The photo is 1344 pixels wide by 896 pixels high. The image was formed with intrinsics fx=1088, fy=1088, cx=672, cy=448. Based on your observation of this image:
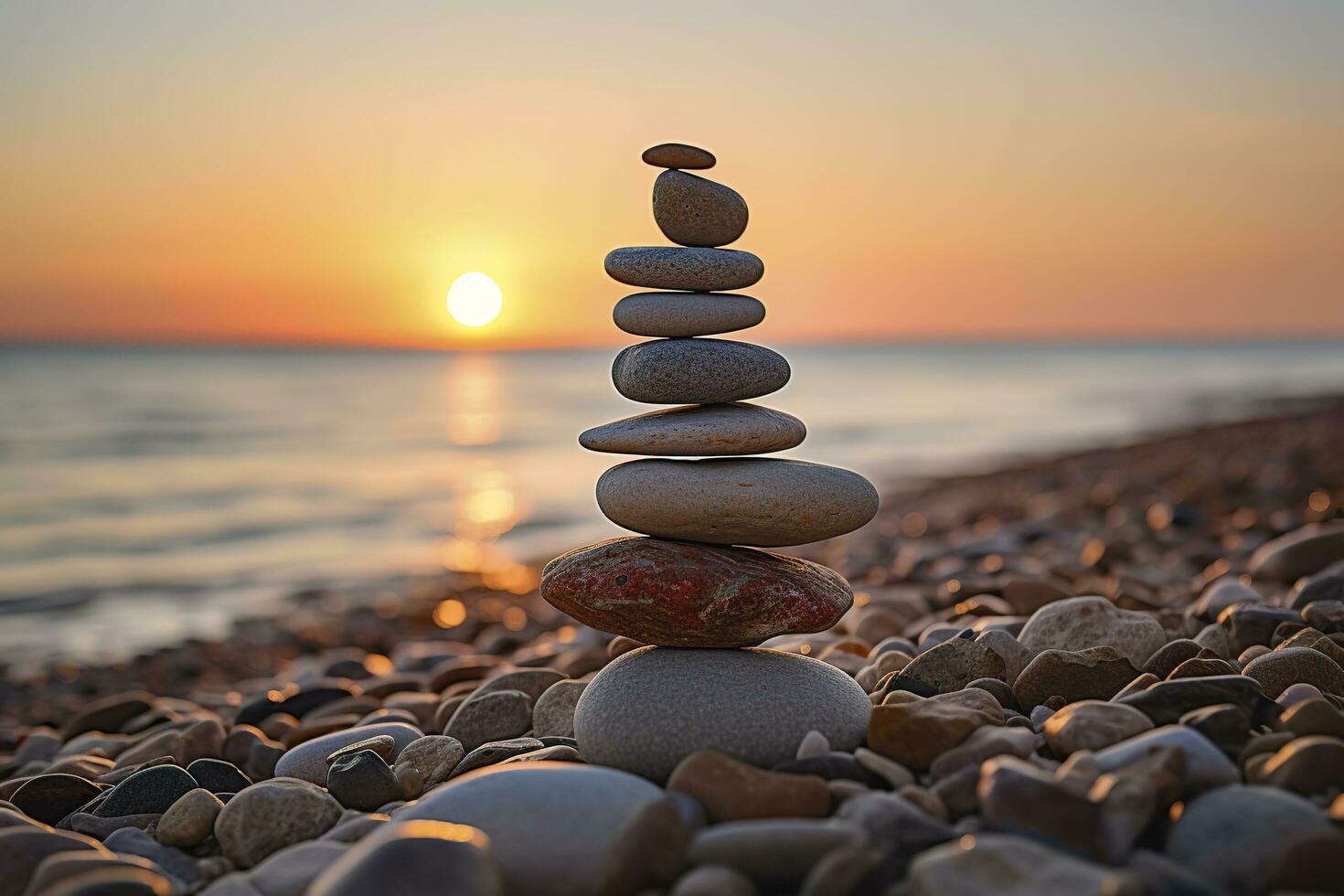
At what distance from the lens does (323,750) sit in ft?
15.6

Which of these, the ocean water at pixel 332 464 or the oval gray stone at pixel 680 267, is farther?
the ocean water at pixel 332 464

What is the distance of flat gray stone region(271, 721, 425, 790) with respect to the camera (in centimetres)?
466

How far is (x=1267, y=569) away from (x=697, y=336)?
4.80 meters

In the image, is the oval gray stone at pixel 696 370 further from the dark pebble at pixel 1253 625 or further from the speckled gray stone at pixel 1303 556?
the speckled gray stone at pixel 1303 556

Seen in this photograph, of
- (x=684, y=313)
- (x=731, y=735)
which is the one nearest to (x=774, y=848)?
(x=731, y=735)

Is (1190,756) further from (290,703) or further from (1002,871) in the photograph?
(290,703)

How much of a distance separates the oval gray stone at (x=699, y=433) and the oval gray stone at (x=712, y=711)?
820 millimetres

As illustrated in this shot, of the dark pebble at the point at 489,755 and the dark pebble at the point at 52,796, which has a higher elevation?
the dark pebble at the point at 489,755

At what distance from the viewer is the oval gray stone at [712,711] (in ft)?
12.6

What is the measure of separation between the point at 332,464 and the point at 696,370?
2395 cm

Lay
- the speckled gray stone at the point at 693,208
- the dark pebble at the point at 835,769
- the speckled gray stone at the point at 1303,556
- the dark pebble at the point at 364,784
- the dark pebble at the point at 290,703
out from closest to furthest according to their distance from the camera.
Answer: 1. the dark pebble at the point at 835,769
2. the dark pebble at the point at 364,784
3. the speckled gray stone at the point at 693,208
4. the dark pebble at the point at 290,703
5. the speckled gray stone at the point at 1303,556

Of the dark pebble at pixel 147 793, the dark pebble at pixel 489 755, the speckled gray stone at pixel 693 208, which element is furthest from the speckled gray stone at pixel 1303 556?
the dark pebble at pixel 147 793

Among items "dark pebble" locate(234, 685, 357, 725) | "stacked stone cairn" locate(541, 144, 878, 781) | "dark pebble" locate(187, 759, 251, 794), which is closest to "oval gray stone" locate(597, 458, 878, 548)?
"stacked stone cairn" locate(541, 144, 878, 781)

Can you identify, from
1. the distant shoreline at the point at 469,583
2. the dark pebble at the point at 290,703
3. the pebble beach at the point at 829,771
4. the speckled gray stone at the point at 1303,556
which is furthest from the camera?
the distant shoreline at the point at 469,583
